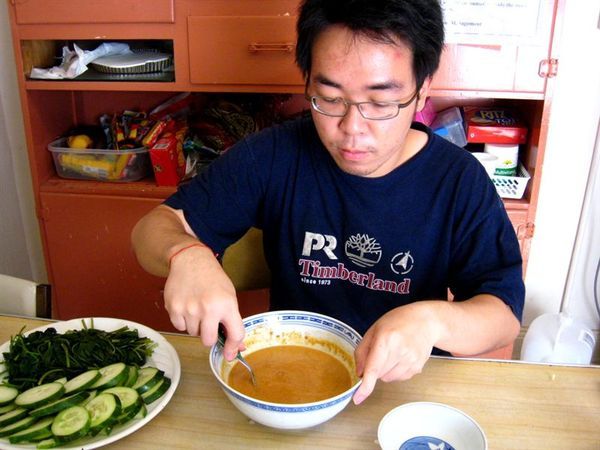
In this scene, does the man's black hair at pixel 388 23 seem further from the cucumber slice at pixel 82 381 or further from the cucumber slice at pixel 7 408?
the cucumber slice at pixel 7 408

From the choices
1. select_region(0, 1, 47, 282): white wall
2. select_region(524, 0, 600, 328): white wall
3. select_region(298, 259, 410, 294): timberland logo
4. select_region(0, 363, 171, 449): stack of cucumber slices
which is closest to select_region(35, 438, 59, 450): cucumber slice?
select_region(0, 363, 171, 449): stack of cucumber slices

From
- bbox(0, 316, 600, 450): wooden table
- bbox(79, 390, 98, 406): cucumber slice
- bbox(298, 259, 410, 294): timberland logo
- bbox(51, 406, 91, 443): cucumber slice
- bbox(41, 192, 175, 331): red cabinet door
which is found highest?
bbox(51, 406, 91, 443): cucumber slice

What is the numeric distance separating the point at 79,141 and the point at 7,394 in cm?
146

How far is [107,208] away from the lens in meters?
2.15

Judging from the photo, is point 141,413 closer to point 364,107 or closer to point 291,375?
point 291,375

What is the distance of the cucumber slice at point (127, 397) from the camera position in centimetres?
90

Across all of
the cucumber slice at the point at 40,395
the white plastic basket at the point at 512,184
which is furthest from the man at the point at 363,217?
the white plastic basket at the point at 512,184

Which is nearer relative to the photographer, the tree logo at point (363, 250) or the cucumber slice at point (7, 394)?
the cucumber slice at point (7, 394)

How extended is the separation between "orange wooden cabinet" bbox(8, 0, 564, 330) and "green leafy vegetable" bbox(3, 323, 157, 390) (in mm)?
1087

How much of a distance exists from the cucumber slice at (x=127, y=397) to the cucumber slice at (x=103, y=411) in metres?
0.01

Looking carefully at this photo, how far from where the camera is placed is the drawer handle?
1836 mm

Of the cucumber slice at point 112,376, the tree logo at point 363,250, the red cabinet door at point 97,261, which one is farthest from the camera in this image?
the red cabinet door at point 97,261

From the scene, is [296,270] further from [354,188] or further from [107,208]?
[107,208]

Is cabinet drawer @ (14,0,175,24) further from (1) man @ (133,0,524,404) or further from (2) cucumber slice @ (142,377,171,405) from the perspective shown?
(2) cucumber slice @ (142,377,171,405)
